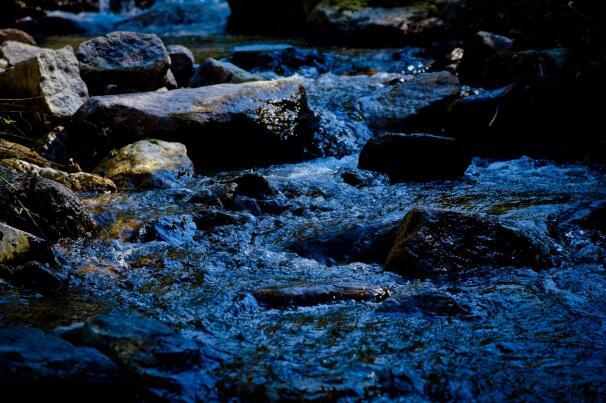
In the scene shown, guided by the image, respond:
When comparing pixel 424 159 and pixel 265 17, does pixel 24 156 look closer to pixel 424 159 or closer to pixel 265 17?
pixel 424 159

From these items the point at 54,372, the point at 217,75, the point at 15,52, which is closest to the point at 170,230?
the point at 54,372

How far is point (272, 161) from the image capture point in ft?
21.0

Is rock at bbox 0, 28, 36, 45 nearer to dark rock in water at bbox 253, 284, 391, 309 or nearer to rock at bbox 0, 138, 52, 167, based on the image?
rock at bbox 0, 138, 52, 167

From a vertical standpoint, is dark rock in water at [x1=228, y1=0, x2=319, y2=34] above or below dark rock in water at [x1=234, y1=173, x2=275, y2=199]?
above

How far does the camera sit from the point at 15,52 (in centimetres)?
741

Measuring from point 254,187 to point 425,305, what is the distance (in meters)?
2.29

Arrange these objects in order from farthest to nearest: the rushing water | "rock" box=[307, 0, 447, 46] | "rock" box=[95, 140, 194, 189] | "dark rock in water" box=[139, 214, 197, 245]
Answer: "rock" box=[307, 0, 447, 46] < "rock" box=[95, 140, 194, 189] < "dark rock in water" box=[139, 214, 197, 245] < the rushing water

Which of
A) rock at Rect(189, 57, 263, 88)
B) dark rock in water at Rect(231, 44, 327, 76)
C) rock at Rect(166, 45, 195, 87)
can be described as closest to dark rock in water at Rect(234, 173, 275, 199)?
rock at Rect(189, 57, 263, 88)

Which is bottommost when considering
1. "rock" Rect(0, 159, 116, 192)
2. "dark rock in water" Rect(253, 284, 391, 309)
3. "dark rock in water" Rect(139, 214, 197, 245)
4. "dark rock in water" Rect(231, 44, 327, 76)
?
"dark rock in water" Rect(139, 214, 197, 245)

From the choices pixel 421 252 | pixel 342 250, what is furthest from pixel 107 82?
pixel 421 252

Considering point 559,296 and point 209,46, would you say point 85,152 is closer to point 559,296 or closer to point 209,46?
point 559,296

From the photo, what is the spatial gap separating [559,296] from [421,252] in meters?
0.76

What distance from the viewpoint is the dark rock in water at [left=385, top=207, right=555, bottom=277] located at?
3559 mm

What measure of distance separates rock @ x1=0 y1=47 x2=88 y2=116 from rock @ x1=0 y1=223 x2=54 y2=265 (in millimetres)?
2628
